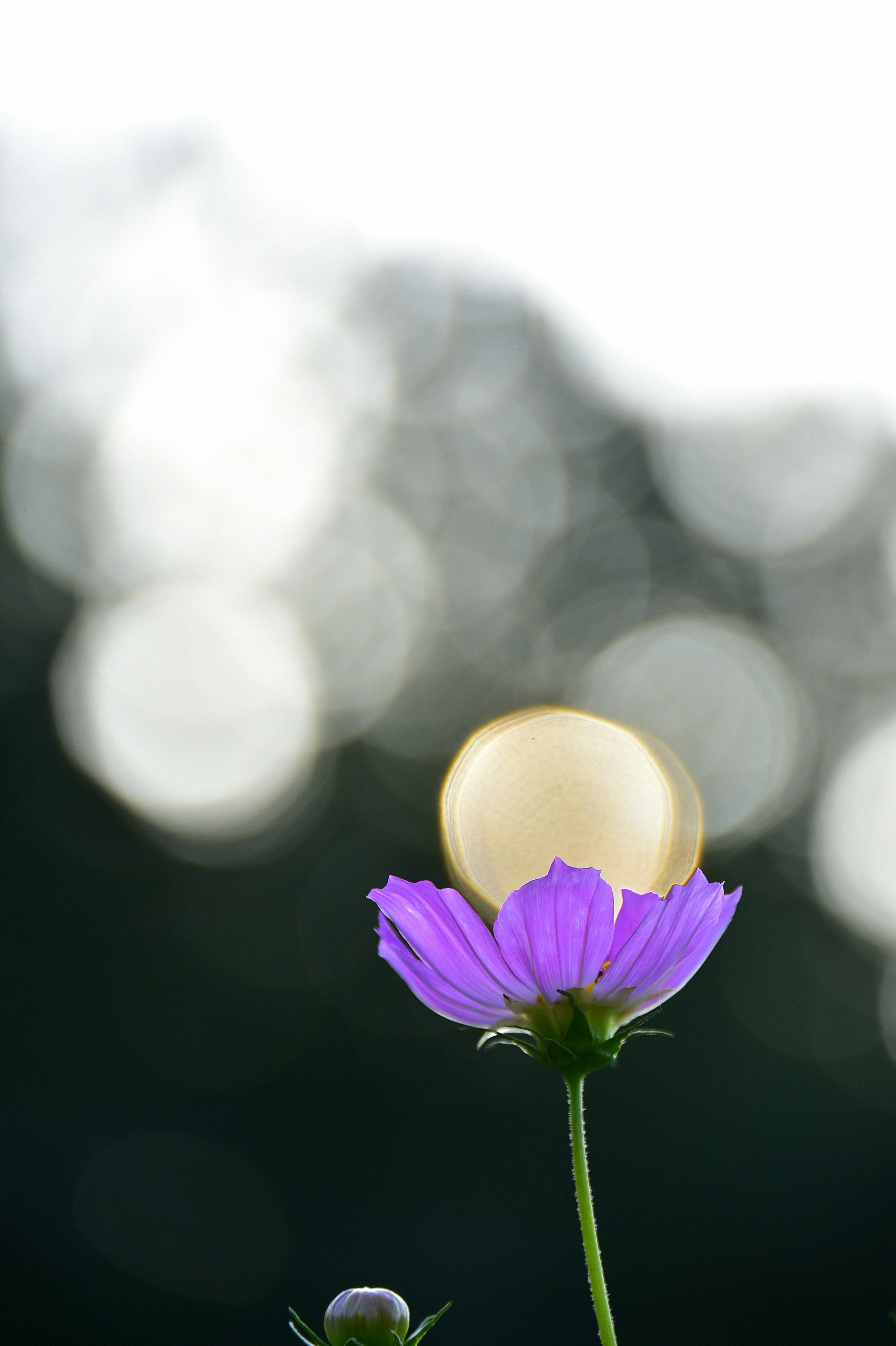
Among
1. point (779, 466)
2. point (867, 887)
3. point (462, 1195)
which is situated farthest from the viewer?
point (779, 466)

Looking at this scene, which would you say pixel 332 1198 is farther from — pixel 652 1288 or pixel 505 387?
pixel 505 387

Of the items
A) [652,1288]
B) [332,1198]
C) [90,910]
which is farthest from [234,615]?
[652,1288]

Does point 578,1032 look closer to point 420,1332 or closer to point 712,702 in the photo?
point 420,1332

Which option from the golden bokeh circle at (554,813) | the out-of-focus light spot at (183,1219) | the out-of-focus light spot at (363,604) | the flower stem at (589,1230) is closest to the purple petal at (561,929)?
the flower stem at (589,1230)

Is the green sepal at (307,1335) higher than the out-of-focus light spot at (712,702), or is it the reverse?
the green sepal at (307,1335)

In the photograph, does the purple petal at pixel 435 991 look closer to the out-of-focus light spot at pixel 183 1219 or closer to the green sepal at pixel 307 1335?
the green sepal at pixel 307 1335

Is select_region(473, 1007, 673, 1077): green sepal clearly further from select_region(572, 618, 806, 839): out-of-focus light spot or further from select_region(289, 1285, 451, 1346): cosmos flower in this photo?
select_region(572, 618, 806, 839): out-of-focus light spot
